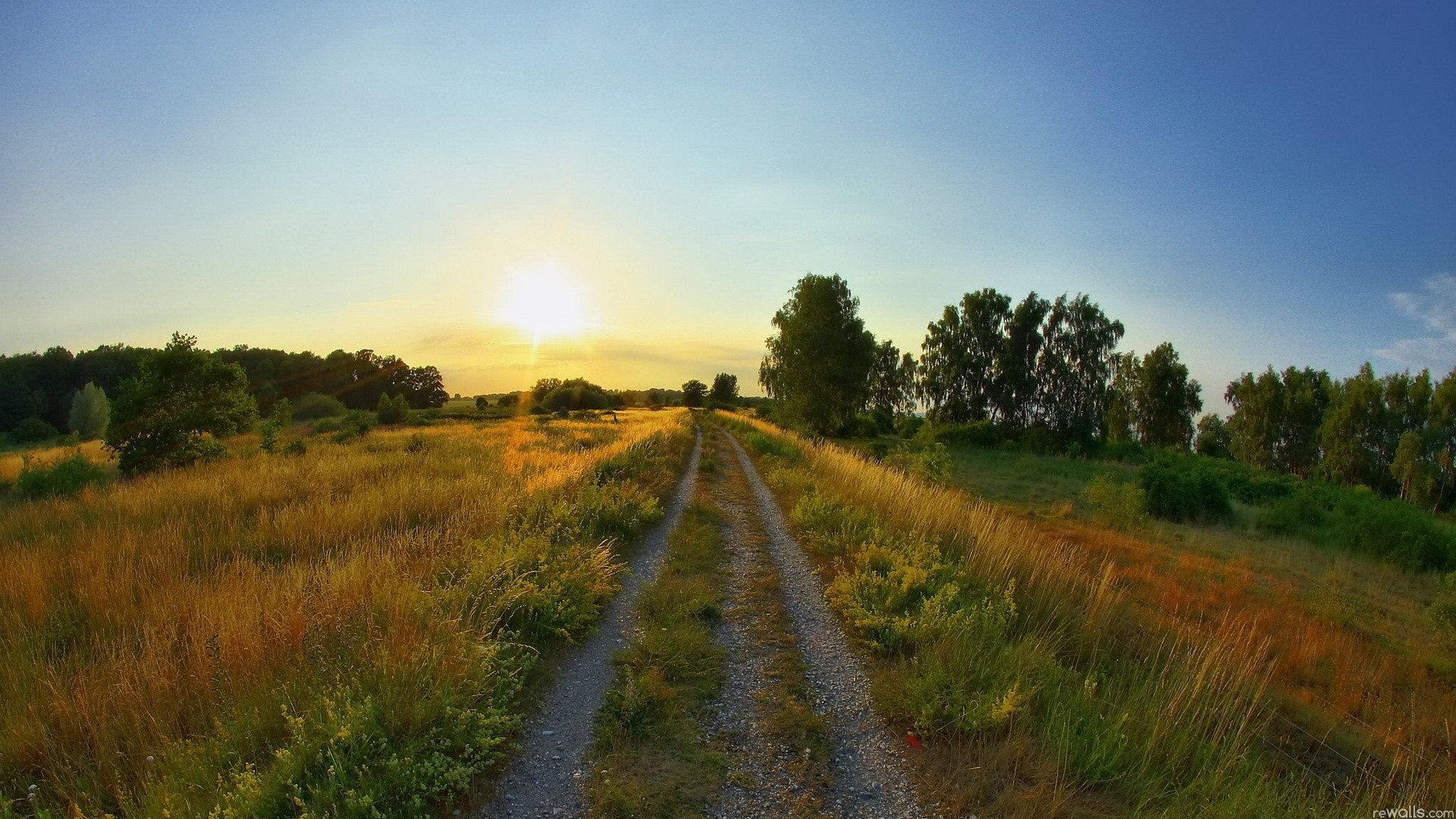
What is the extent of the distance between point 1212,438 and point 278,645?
9416 cm

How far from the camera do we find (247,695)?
4.61 metres

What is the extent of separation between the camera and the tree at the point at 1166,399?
196 ft

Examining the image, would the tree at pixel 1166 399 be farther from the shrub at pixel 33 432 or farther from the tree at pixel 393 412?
the shrub at pixel 33 432

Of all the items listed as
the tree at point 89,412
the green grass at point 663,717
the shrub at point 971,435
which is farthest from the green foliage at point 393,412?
the green grass at point 663,717

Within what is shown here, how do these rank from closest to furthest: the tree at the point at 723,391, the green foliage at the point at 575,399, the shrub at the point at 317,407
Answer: the shrub at the point at 317,407
the green foliage at the point at 575,399
the tree at the point at 723,391

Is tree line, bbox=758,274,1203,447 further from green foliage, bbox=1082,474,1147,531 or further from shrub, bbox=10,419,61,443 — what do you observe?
shrub, bbox=10,419,61,443

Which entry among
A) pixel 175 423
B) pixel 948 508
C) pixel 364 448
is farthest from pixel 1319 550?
pixel 175 423

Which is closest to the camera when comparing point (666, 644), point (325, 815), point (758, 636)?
point (325, 815)

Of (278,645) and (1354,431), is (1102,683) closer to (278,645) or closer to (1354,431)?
(278,645)

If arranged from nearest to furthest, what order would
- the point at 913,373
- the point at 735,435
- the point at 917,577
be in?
the point at 917,577
the point at 735,435
the point at 913,373

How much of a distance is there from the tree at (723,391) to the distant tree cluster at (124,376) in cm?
5420

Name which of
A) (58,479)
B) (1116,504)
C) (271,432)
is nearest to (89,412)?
(271,432)

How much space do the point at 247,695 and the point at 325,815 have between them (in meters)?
1.74

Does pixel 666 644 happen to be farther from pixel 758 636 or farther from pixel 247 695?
pixel 247 695
